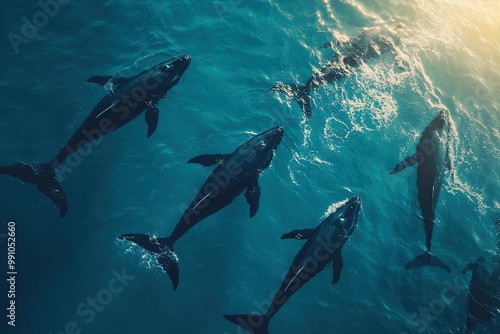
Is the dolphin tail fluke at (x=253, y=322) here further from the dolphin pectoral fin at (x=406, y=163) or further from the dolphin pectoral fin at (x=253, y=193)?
the dolphin pectoral fin at (x=406, y=163)

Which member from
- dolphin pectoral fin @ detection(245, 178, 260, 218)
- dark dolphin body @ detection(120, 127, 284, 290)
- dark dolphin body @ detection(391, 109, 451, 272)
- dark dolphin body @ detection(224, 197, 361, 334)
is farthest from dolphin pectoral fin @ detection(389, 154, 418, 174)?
dolphin pectoral fin @ detection(245, 178, 260, 218)

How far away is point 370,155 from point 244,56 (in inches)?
295

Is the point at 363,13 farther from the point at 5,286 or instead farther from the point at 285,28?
the point at 5,286

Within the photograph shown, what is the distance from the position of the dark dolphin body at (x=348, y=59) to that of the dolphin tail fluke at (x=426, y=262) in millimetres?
7331

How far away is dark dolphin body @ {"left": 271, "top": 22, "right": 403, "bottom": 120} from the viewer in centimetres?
1373

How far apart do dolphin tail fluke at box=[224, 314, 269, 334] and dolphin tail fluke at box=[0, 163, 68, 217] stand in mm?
6657

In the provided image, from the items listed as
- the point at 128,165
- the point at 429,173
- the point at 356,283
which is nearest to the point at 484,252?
the point at 429,173

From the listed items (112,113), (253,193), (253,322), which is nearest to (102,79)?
(112,113)

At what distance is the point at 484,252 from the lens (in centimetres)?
1355

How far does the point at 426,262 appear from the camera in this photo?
1241 centimetres

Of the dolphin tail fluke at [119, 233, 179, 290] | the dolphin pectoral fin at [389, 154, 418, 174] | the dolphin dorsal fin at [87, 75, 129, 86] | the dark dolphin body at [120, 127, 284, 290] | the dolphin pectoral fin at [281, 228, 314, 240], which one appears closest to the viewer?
the dolphin tail fluke at [119, 233, 179, 290]

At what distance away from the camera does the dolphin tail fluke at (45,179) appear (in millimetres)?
9953

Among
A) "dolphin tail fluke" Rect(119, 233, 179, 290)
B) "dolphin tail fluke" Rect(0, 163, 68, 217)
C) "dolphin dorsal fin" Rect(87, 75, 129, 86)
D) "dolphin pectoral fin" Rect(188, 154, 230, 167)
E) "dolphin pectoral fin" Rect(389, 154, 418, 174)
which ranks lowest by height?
"dolphin tail fluke" Rect(119, 233, 179, 290)

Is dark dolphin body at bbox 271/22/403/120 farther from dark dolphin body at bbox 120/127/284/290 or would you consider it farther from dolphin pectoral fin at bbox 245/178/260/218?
dolphin pectoral fin at bbox 245/178/260/218
